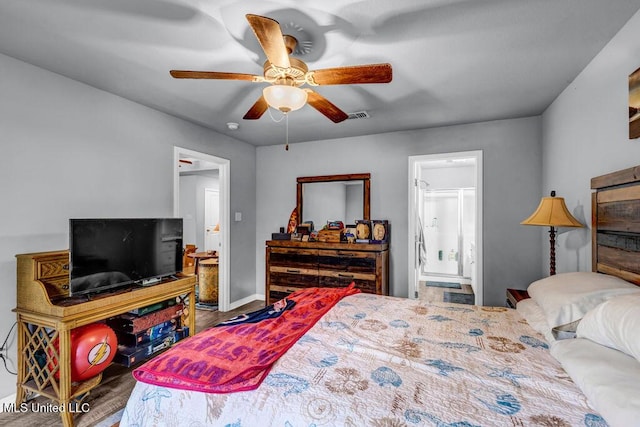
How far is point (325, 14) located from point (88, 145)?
2.27m

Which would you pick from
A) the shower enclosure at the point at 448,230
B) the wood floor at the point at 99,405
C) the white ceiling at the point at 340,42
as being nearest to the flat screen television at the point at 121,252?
the wood floor at the point at 99,405

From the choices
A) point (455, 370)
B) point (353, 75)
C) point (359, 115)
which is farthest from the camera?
point (359, 115)

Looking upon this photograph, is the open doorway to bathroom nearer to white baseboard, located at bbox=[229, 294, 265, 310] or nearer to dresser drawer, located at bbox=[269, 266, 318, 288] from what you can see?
dresser drawer, located at bbox=[269, 266, 318, 288]

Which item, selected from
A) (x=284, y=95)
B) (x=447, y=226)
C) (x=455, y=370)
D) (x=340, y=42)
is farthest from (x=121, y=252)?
(x=447, y=226)

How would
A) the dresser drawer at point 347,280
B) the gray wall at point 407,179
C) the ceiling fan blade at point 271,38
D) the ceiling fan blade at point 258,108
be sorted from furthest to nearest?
the dresser drawer at point 347,280 < the gray wall at point 407,179 < the ceiling fan blade at point 258,108 < the ceiling fan blade at point 271,38

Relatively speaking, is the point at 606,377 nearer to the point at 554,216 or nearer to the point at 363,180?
the point at 554,216

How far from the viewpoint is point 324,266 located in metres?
3.90

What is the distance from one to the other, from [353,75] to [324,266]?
2.60 metres

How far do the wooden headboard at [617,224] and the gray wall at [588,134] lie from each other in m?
0.11

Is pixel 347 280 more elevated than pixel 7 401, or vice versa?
pixel 347 280

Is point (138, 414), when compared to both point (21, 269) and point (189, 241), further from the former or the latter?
point (189, 241)

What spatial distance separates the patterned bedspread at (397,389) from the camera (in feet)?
3.44

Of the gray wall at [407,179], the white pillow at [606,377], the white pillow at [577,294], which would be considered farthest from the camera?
the gray wall at [407,179]

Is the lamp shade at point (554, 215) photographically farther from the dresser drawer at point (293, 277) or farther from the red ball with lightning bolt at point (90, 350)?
the red ball with lightning bolt at point (90, 350)
